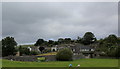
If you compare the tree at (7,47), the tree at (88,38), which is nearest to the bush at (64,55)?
the tree at (7,47)

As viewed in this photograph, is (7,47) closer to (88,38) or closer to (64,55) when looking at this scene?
(64,55)

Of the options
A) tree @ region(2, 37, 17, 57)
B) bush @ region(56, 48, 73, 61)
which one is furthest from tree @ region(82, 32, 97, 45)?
bush @ region(56, 48, 73, 61)

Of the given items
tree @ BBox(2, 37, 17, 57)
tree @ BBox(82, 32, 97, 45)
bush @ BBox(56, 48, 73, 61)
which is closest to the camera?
bush @ BBox(56, 48, 73, 61)

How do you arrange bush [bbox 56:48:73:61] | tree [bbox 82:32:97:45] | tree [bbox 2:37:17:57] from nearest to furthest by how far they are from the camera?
1. bush [bbox 56:48:73:61]
2. tree [bbox 2:37:17:57]
3. tree [bbox 82:32:97:45]

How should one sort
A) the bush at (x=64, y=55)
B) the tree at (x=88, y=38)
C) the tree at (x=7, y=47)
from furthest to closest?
the tree at (x=88, y=38) < the tree at (x=7, y=47) < the bush at (x=64, y=55)

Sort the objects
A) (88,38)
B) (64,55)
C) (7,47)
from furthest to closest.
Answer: (88,38)
(7,47)
(64,55)

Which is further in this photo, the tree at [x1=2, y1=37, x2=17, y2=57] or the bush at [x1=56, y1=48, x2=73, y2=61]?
the tree at [x1=2, y1=37, x2=17, y2=57]

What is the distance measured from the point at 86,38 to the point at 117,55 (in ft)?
201

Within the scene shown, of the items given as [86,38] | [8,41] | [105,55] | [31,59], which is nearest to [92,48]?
[105,55]

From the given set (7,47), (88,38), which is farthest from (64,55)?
(88,38)

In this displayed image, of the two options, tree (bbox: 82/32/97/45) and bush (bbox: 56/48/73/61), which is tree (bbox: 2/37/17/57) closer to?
bush (bbox: 56/48/73/61)

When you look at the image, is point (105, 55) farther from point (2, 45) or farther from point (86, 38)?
point (86, 38)

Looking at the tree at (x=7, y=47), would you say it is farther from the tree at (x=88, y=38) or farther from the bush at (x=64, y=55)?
the tree at (x=88, y=38)

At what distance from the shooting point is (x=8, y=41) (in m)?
72.1
